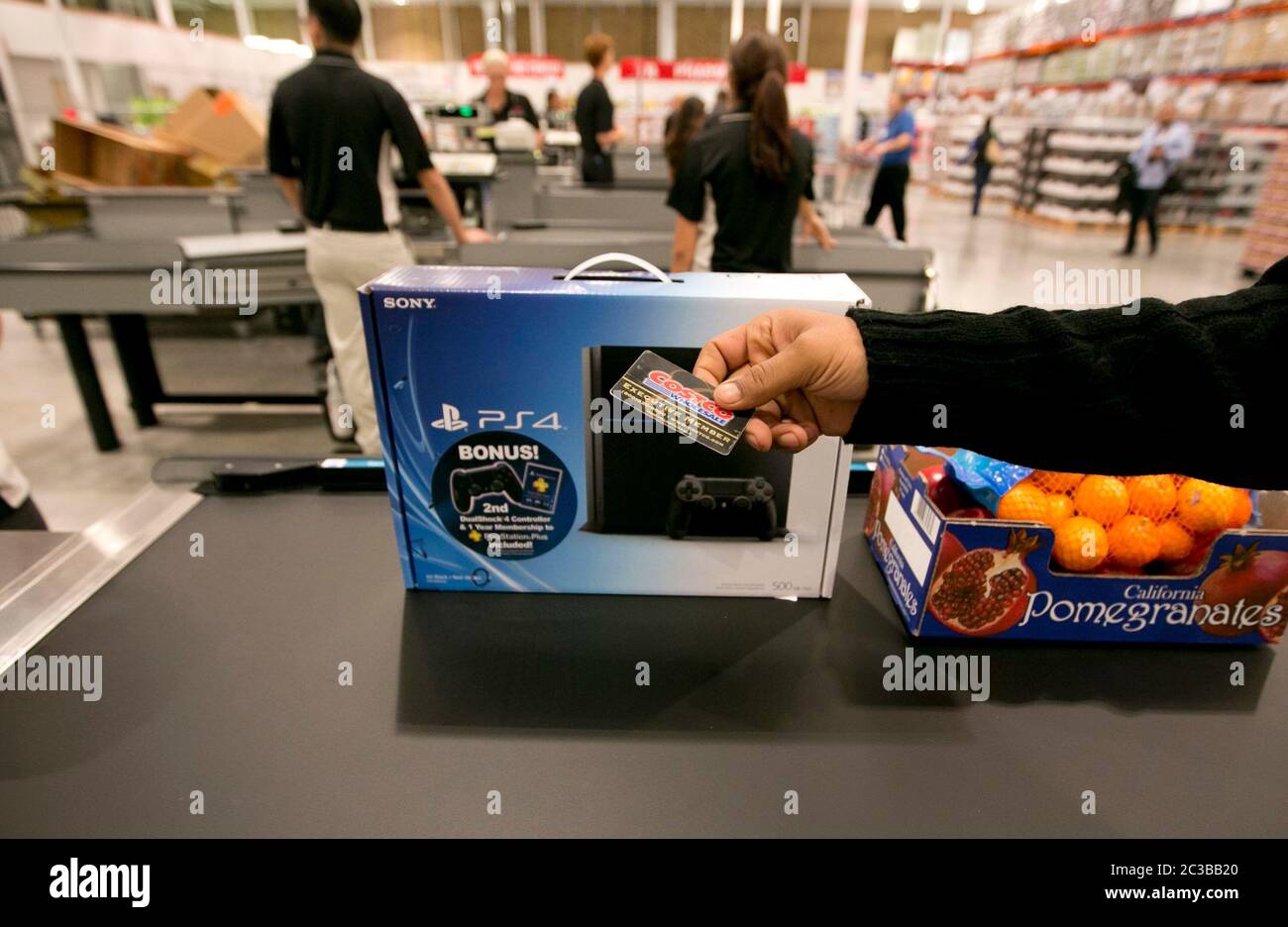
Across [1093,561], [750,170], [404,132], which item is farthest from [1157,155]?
[1093,561]

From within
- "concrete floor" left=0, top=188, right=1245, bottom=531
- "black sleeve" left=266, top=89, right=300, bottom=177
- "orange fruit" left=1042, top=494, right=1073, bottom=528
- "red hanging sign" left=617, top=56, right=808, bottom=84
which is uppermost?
"red hanging sign" left=617, top=56, right=808, bottom=84

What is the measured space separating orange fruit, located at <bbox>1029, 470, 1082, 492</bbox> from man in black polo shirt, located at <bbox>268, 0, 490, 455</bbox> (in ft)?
7.21

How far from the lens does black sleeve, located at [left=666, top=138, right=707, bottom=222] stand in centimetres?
263

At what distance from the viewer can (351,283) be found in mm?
2842

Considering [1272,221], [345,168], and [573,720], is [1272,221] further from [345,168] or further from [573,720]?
[573,720]

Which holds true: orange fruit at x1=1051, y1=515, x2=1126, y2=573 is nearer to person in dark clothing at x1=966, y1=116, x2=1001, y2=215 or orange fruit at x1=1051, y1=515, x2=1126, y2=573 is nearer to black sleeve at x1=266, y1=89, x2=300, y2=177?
black sleeve at x1=266, y1=89, x2=300, y2=177

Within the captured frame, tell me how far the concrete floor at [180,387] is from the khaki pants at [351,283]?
0.35 metres

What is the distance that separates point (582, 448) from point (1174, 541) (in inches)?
27.1

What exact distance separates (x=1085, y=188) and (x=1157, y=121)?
7.44ft

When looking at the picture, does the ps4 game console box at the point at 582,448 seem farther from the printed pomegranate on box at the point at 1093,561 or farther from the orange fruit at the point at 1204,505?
the orange fruit at the point at 1204,505

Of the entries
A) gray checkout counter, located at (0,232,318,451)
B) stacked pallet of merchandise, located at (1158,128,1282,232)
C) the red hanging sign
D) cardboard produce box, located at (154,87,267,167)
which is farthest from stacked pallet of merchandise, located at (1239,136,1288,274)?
the red hanging sign

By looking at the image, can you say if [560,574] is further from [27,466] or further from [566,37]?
[566,37]
